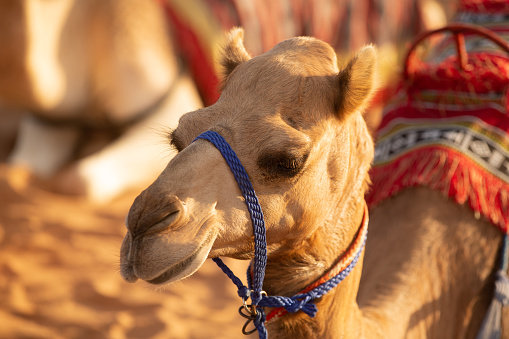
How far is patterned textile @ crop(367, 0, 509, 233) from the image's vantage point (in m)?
1.83

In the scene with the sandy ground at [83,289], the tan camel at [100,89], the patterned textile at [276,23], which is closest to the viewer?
the sandy ground at [83,289]

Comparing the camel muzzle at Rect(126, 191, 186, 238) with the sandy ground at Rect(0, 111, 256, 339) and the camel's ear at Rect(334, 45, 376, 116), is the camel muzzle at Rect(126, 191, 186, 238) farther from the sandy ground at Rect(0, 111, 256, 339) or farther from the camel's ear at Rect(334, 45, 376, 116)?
the sandy ground at Rect(0, 111, 256, 339)

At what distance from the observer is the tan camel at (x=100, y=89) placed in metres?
4.48

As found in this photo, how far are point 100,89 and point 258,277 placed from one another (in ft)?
12.9

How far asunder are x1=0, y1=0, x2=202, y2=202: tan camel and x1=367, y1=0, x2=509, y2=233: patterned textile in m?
2.66

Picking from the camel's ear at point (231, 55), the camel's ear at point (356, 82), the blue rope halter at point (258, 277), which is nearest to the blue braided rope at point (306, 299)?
the blue rope halter at point (258, 277)

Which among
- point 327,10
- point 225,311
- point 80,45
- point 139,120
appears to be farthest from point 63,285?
point 327,10

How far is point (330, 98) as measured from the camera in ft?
4.37

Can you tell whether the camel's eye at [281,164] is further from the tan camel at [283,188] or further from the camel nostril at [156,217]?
the camel nostril at [156,217]

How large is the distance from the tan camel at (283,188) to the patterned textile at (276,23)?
131 inches

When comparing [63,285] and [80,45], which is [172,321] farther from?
[80,45]

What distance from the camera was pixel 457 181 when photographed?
183 centimetres

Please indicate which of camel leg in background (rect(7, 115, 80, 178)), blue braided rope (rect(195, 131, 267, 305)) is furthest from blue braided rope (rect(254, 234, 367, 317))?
camel leg in background (rect(7, 115, 80, 178))

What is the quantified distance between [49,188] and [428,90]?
3.11 meters
